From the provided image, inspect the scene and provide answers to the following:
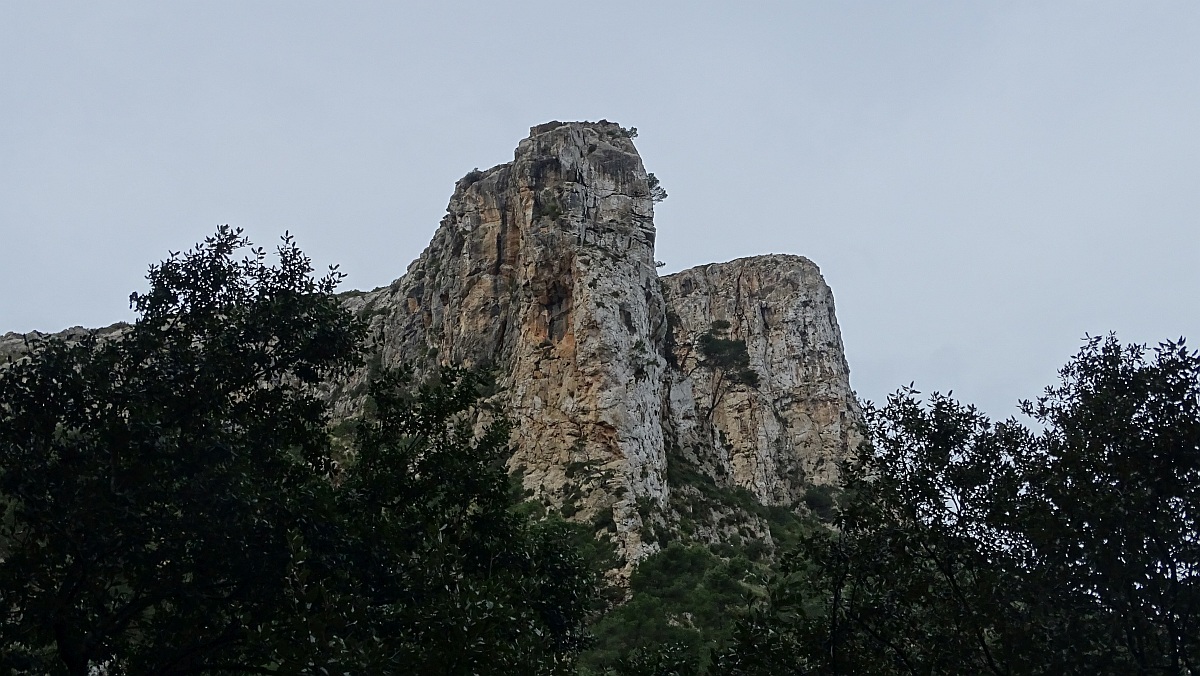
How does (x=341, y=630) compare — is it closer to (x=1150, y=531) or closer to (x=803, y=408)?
(x=1150, y=531)

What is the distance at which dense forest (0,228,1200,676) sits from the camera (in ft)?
36.1

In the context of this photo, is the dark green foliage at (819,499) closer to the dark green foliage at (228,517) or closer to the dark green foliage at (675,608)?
the dark green foliage at (675,608)

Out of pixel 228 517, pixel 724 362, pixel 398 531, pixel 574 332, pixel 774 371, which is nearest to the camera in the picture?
pixel 228 517

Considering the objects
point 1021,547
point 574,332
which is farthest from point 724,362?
point 1021,547

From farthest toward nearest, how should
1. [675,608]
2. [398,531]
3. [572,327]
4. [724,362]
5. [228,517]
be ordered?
1. [724,362]
2. [572,327]
3. [675,608]
4. [398,531]
5. [228,517]

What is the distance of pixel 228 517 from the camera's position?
36.3ft

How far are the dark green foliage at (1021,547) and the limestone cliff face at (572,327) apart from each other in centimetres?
2679

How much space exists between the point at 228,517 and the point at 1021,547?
9497mm

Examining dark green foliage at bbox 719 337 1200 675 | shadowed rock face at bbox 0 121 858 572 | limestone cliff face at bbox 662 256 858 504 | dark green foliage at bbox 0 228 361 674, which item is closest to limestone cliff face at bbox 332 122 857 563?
shadowed rock face at bbox 0 121 858 572

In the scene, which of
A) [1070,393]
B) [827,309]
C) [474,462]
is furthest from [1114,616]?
[827,309]

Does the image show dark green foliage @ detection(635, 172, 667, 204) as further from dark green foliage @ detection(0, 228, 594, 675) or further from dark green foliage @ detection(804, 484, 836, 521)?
dark green foliage @ detection(0, 228, 594, 675)

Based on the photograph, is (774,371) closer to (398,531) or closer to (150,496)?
(398,531)

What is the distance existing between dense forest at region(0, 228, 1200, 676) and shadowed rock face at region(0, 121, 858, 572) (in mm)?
26761

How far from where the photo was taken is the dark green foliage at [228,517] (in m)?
10.6
